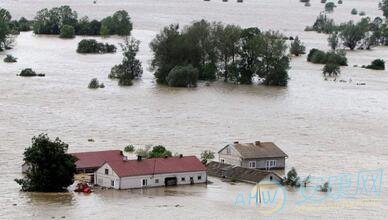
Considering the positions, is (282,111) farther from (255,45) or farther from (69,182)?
(69,182)

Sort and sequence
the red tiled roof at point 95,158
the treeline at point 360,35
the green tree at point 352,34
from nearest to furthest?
the red tiled roof at point 95,158 → the green tree at point 352,34 → the treeline at point 360,35

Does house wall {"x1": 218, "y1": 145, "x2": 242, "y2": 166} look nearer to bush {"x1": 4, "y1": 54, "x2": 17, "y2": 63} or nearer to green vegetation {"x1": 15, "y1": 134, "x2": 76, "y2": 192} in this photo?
green vegetation {"x1": 15, "y1": 134, "x2": 76, "y2": 192}

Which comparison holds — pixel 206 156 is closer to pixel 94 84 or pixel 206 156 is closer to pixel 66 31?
pixel 94 84

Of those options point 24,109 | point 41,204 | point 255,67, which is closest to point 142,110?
point 24,109

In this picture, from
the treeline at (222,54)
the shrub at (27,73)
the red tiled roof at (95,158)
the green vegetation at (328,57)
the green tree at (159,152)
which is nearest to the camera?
the red tiled roof at (95,158)

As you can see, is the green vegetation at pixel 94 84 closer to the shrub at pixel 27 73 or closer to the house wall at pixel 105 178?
the shrub at pixel 27 73

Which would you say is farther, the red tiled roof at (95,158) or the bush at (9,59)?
the bush at (9,59)

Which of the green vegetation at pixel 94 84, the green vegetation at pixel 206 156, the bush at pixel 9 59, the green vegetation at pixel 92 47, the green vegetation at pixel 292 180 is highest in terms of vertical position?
the green vegetation at pixel 92 47

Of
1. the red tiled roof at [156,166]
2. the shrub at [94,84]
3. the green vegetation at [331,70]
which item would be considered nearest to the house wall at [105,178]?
the red tiled roof at [156,166]
